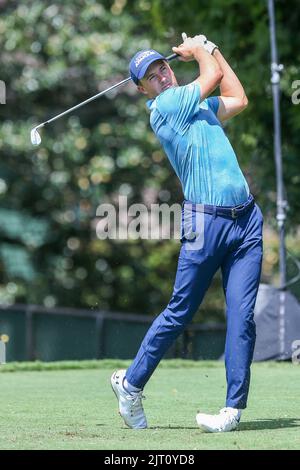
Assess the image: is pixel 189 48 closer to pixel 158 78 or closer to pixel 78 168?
pixel 158 78

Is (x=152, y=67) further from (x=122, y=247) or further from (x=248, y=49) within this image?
(x=122, y=247)

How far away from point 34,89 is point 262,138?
6854 millimetres

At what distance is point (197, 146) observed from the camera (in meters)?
6.26

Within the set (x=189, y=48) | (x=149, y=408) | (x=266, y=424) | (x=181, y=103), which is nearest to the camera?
(x=181, y=103)

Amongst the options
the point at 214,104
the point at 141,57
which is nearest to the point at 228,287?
the point at 214,104

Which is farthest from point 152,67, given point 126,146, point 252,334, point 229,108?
point 126,146

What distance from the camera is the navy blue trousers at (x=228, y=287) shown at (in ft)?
20.5

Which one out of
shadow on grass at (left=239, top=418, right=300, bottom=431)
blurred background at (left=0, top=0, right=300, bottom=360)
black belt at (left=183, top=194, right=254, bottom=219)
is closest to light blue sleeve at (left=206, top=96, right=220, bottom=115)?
black belt at (left=183, top=194, right=254, bottom=219)

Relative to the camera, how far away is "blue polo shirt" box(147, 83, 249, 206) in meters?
6.23

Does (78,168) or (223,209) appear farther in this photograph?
(78,168)

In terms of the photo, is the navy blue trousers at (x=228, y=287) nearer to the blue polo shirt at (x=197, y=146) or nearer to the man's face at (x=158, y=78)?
the blue polo shirt at (x=197, y=146)

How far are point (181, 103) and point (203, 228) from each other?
23.9 inches

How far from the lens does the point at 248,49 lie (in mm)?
14484

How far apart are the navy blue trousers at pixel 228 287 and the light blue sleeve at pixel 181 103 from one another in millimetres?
453
